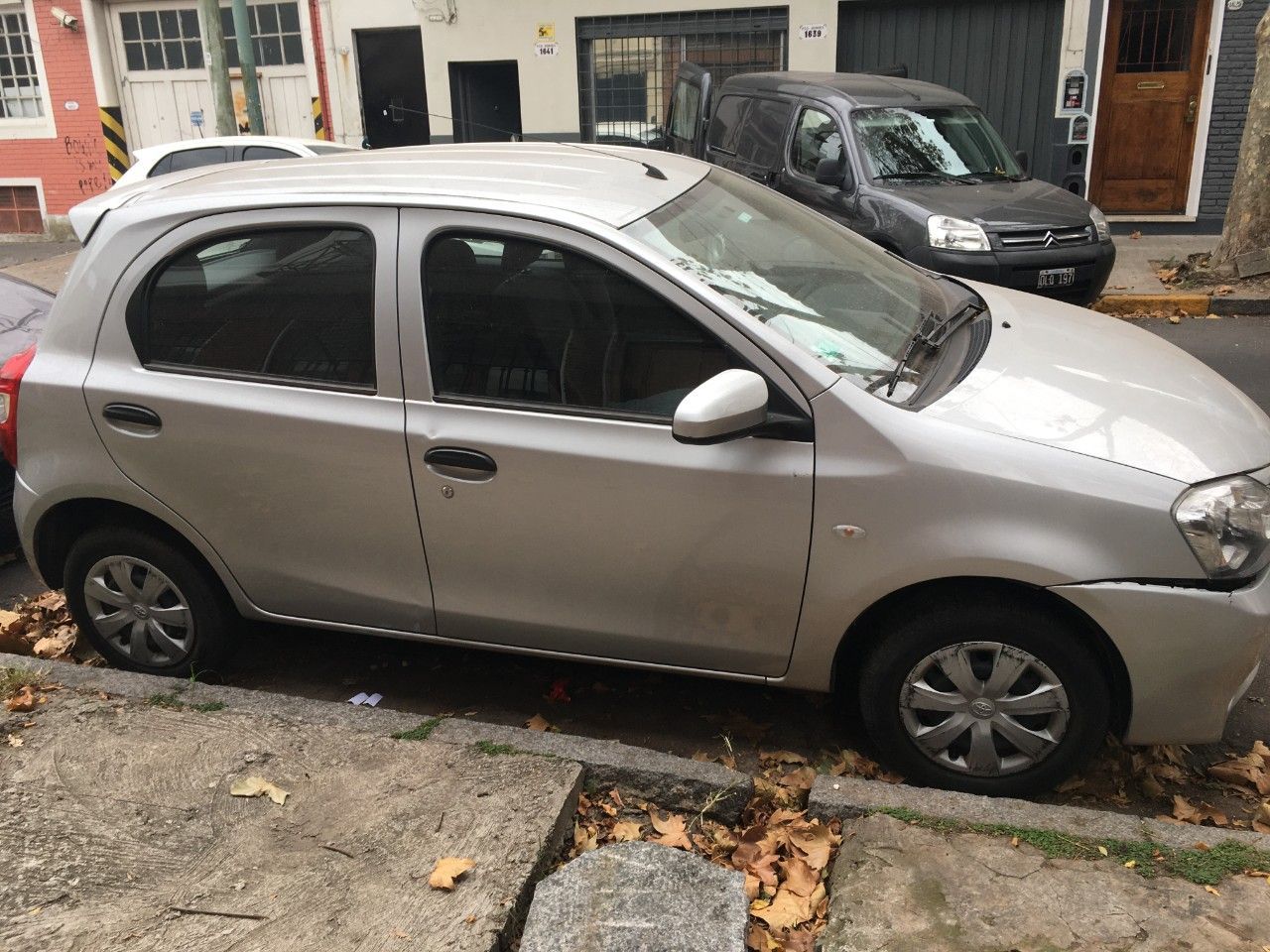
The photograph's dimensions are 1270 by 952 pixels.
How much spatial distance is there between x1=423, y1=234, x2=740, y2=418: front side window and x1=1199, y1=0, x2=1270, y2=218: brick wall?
1140cm

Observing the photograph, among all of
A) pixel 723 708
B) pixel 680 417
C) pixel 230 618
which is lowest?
pixel 723 708

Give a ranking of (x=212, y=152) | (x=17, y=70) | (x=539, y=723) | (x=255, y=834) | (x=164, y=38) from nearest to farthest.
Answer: (x=255, y=834), (x=539, y=723), (x=212, y=152), (x=164, y=38), (x=17, y=70)

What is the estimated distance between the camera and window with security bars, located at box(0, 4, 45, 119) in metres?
17.1

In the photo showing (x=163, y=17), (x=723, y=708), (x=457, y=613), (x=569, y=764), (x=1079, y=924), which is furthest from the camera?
(x=163, y=17)

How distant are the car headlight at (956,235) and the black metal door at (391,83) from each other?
376 inches

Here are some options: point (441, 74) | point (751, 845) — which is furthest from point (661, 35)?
point (751, 845)

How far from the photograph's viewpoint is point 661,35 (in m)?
14.9

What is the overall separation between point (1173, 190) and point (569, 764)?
1280 cm

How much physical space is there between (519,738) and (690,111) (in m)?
9.32

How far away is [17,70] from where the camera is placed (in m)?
17.3

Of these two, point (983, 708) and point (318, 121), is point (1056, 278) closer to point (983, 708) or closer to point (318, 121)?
point (983, 708)

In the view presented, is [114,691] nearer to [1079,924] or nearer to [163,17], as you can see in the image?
[1079,924]

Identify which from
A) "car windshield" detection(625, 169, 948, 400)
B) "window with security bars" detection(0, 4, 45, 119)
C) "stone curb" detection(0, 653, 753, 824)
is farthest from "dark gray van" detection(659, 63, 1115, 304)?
"window with security bars" detection(0, 4, 45, 119)

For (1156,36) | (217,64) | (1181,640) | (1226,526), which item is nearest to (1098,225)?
(1156,36)
